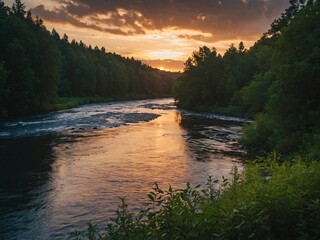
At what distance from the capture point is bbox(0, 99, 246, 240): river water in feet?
48.0

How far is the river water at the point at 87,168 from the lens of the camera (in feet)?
48.0

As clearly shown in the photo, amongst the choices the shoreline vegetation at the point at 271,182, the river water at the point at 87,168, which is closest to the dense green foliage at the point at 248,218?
the shoreline vegetation at the point at 271,182

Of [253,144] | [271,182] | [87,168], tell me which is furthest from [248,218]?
[253,144]

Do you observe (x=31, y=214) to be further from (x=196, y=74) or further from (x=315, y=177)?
(x=196, y=74)

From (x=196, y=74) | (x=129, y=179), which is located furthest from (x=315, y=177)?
(x=196, y=74)

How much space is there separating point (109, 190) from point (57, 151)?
12132mm

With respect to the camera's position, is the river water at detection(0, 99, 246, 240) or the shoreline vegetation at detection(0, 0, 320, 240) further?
the river water at detection(0, 99, 246, 240)

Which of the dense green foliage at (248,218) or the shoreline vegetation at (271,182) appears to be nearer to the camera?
the dense green foliage at (248,218)

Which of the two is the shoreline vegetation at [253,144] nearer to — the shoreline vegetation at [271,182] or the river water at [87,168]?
the shoreline vegetation at [271,182]

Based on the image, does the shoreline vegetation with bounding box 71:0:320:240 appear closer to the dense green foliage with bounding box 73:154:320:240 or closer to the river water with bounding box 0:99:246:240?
the dense green foliage with bounding box 73:154:320:240

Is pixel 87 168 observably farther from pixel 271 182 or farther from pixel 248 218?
pixel 248 218

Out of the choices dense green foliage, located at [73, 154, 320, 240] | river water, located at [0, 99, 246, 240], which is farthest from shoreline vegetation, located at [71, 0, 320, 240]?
river water, located at [0, 99, 246, 240]

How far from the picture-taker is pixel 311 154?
20.1 meters

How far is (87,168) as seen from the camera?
22906 millimetres
